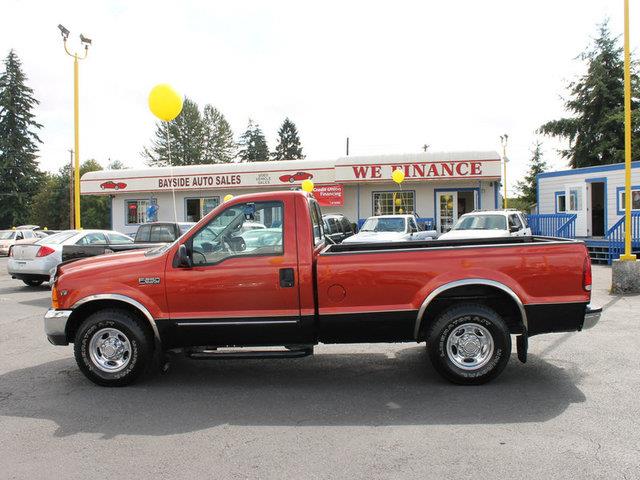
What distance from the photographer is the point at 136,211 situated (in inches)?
1184

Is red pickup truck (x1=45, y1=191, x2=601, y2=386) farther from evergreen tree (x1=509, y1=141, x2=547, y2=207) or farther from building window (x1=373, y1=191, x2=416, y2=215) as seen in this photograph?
evergreen tree (x1=509, y1=141, x2=547, y2=207)

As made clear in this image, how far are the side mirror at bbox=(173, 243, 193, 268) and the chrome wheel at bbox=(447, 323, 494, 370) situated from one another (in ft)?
8.79

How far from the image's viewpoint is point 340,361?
670 cm

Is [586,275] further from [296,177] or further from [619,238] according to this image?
[296,177]

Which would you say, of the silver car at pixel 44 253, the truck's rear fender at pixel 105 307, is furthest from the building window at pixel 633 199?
the truck's rear fender at pixel 105 307

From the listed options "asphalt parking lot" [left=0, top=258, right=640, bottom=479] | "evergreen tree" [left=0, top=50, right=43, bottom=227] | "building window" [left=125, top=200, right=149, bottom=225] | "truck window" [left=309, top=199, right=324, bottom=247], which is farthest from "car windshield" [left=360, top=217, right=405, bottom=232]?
"evergreen tree" [left=0, top=50, right=43, bottom=227]

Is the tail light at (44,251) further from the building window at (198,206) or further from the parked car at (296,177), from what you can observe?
the building window at (198,206)

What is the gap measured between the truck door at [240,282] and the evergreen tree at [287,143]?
71.2 meters

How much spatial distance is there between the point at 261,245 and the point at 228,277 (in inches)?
18.0

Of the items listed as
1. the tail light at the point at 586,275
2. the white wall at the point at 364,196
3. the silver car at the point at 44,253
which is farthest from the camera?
the white wall at the point at 364,196

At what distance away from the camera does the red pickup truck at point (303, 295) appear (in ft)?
17.8

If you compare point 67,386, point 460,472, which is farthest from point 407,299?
point 67,386

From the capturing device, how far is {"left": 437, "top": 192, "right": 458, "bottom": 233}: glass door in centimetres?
2556

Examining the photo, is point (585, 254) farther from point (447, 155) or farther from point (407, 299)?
point (447, 155)
